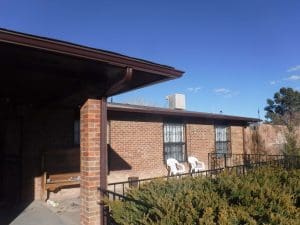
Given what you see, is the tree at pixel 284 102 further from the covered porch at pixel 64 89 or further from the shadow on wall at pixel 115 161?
the covered porch at pixel 64 89

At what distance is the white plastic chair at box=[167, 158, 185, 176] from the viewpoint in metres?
12.8

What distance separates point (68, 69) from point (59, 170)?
5652 mm

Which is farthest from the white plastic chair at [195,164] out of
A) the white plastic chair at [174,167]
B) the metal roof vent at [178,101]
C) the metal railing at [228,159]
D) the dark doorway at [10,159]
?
the dark doorway at [10,159]

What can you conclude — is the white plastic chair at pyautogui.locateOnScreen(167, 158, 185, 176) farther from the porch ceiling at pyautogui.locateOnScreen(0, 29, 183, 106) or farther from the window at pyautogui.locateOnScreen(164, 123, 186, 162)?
the porch ceiling at pyautogui.locateOnScreen(0, 29, 183, 106)

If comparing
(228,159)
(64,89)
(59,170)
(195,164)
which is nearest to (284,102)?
(228,159)

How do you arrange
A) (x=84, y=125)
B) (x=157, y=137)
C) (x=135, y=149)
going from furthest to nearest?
(x=157, y=137)
(x=135, y=149)
(x=84, y=125)

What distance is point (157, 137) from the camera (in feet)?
41.7

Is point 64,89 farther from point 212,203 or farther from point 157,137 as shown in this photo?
point 157,137

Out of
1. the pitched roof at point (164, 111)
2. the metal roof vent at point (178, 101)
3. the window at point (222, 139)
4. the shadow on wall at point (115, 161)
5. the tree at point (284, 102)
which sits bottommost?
the shadow on wall at point (115, 161)

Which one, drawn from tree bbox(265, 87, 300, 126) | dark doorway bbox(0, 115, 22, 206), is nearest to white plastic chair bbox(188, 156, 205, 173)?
dark doorway bbox(0, 115, 22, 206)

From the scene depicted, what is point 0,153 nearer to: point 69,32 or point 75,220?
point 75,220

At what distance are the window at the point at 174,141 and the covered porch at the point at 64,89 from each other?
19.5 feet

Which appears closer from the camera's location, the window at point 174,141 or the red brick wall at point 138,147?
the red brick wall at point 138,147

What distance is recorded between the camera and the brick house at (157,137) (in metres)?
11.2
